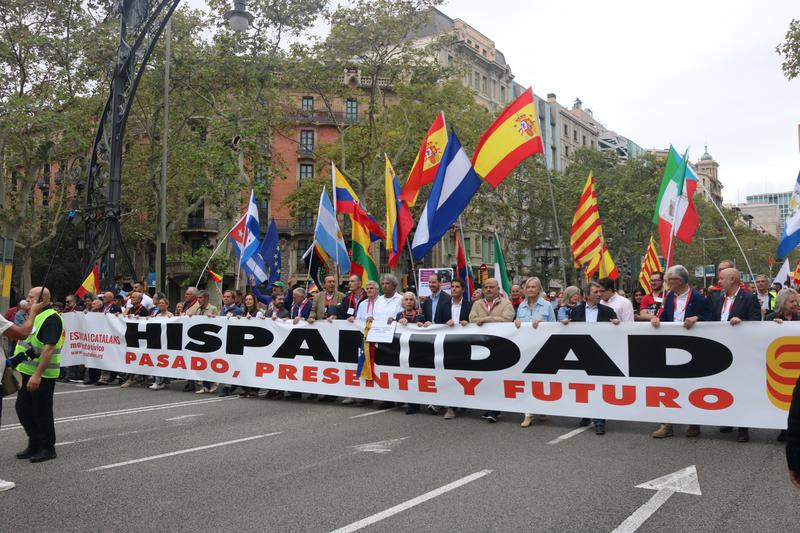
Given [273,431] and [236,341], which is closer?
[273,431]

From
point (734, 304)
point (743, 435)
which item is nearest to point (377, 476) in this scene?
point (743, 435)

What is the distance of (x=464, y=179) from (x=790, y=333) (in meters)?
5.08

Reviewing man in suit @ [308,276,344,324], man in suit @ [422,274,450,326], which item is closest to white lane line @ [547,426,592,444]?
man in suit @ [422,274,450,326]

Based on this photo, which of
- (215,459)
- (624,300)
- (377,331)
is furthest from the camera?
(377,331)

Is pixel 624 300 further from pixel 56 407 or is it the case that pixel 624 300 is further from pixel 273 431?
pixel 56 407

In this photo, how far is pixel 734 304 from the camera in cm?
803

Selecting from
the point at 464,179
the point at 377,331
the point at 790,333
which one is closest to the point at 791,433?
the point at 790,333

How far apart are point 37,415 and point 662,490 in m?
5.72

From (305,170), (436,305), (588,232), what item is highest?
(305,170)

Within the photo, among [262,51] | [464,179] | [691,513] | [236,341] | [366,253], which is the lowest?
[691,513]

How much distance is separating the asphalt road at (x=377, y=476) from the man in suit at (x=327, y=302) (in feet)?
7.72

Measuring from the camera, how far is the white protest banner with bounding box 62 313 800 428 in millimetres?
7587

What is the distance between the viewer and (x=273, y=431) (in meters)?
8.25

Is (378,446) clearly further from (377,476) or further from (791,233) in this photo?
(791,233)
